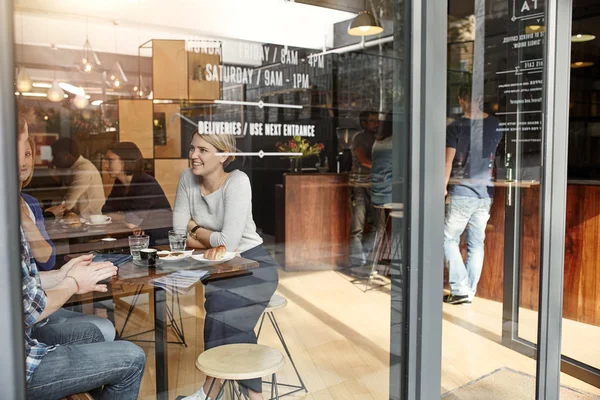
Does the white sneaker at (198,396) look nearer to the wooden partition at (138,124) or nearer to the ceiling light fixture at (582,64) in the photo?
the wooden partition at (138,124)

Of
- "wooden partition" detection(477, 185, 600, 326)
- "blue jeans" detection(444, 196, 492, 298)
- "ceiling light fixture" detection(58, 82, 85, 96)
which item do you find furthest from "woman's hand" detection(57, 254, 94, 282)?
"ceiling light fixture" detection(58, 82, 85, 96)

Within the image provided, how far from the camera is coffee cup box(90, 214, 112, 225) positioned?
7.97 feet

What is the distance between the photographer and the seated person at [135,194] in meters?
2.34

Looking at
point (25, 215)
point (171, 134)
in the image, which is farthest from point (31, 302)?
point (171, 134)

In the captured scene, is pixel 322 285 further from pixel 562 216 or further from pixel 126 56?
pixel 126 56

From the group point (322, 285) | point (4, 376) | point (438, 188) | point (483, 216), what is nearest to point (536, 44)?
point (438, 188)

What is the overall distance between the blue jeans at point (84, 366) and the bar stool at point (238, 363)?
0.98 feet

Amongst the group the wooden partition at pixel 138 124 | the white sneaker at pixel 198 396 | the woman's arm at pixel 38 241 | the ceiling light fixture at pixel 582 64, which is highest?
the ceiling light fixture at pixel 582 64

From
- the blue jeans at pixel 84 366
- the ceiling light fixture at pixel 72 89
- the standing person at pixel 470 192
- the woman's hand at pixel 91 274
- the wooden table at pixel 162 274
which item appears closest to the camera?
the blue jeans at pixel 84 366

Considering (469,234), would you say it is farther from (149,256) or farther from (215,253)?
(149,256)

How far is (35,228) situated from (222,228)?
1.00 meters

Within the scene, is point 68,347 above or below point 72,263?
below

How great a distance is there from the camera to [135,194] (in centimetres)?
286

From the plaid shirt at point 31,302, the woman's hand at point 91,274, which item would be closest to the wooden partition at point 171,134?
the woman's hand at point 91,274
